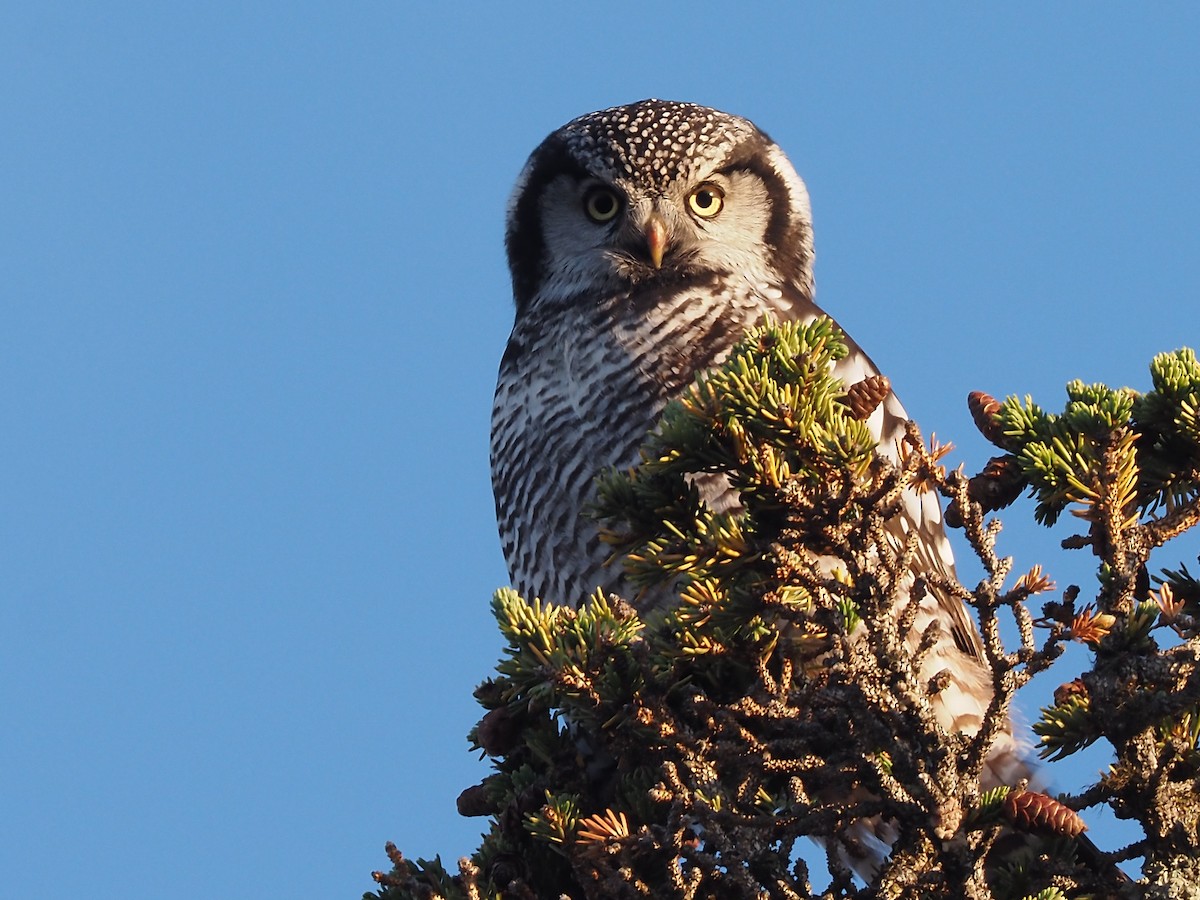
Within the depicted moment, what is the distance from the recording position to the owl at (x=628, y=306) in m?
3.88

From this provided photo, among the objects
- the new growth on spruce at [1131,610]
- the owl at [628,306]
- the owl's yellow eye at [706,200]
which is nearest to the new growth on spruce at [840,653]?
the new growth on spruce at [1131,610]

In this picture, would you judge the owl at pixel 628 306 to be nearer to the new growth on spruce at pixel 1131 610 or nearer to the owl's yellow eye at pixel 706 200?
the owl's yellow eye at pixel 706 200

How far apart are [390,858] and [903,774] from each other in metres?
0.91

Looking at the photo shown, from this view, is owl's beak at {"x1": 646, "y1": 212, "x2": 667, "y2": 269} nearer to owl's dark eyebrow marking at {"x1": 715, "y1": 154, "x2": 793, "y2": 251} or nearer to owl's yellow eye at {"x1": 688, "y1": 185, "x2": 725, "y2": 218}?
owl's yellow eye at {"x1": 688, "y1": 185, "x2": 725, "y2": 218}

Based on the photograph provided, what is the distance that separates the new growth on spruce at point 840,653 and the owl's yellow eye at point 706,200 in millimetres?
2270

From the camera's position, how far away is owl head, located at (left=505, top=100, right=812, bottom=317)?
4.45m

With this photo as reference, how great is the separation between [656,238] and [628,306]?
11.3 inches

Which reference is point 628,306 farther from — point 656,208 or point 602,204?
point 602,204

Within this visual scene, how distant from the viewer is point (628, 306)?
419 cm

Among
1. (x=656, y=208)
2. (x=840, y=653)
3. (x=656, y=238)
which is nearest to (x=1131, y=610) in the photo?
(x=840, y=653)

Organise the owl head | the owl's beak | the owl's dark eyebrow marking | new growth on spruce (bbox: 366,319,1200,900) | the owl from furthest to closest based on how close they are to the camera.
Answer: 1. the owl's dark eyebrow marking
2. the owl head
3. the owl's beak
4. the owl
5. new growth on spruce (bbox: 366,319,1200,900)

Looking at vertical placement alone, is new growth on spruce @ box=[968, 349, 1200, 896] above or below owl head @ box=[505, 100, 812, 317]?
below

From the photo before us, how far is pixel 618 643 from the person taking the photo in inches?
90.4

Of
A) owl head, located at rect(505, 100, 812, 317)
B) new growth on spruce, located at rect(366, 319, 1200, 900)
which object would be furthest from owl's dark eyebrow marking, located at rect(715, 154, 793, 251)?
new growth on spruce, located at rect(366, 319, 1200, 900)
